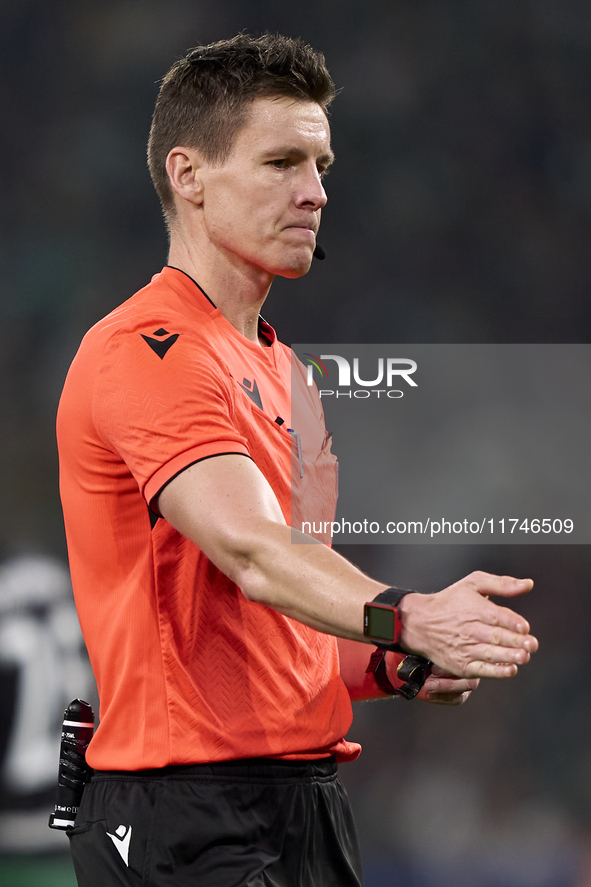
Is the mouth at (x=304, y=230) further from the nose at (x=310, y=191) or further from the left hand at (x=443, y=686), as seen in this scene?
the left hand at (x=443, y=686)

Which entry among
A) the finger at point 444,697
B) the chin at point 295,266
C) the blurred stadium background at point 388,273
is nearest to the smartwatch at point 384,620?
the finger at point 444,697

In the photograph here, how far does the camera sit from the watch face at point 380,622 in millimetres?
852

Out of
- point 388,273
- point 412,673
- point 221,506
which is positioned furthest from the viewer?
point 388,273

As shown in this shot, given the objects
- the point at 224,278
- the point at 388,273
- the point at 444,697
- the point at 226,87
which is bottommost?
the point at 444,697

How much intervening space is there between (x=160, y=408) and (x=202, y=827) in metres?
0.49

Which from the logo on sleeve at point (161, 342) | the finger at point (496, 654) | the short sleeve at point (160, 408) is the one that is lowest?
the finger at point (496, 654)

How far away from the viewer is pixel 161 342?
109 cm

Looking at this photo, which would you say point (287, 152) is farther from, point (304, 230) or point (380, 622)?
point (380, 622)

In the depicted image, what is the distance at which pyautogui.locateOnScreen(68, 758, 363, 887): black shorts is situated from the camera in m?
1.10

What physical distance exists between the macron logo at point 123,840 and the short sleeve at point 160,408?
0.42 meters

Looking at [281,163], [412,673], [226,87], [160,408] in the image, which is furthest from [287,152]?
[412,673]

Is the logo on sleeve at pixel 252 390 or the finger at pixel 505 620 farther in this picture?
the logo on sleeve at pixel 252 390

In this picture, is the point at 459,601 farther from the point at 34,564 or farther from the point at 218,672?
the point at 34,564

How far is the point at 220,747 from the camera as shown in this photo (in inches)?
43.9
